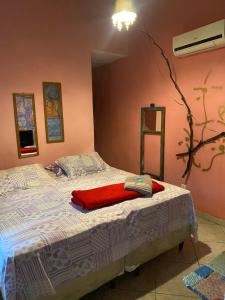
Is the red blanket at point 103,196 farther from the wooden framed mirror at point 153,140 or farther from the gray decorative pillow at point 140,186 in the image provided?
the wooden framed mirror at point 153,140

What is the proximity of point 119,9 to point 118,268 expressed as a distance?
2232 mm

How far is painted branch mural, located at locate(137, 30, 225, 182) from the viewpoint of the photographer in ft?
8.33

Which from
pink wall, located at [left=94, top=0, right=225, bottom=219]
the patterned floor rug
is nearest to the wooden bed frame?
the patterned floor rug

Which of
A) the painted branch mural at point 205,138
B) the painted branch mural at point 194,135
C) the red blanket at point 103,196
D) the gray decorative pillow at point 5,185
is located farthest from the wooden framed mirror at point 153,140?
the gray decorative pillow at point 5,185

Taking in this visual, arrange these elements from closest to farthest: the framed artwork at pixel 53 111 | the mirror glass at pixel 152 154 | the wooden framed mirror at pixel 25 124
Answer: the wooden framed mirror at pixel 25 124 < the framed artwork at pixel 53 111 < the mirror glass at pixel 152 154

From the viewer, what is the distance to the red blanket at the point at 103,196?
5.91 ft

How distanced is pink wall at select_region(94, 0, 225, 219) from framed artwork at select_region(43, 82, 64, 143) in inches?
48.9

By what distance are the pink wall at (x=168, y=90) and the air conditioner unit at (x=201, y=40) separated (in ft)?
0.35

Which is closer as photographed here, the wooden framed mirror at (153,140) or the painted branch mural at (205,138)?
the painted branch mural at (205,138)

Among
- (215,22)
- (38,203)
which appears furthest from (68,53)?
(38,203)

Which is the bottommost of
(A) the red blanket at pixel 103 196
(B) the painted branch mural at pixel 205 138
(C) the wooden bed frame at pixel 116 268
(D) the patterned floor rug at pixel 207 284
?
(C) the wooden bed frame at pixel 116 268

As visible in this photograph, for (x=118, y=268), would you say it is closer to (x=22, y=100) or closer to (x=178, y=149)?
(x=178, y=149)

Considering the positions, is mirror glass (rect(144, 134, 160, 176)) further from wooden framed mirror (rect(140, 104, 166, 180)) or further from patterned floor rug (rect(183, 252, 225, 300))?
patterned floor rug (rect(183, 252, 225, 300))

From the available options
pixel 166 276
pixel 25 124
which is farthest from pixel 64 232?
pixel 25 124
